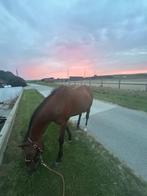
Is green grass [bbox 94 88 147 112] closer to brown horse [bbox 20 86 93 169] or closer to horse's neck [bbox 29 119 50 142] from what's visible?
brown horse [bbox 20 86 93 169]

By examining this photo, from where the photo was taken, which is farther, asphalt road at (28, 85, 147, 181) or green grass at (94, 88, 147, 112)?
green grass at (94, 88, 147, 112)

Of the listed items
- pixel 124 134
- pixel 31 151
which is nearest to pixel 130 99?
pixel 124 134

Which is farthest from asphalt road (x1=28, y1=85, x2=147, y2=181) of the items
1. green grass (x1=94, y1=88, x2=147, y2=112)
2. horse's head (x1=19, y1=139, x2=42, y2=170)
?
horse's head (x1=19, y1=139, x2=42, y2=170)

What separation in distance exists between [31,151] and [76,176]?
946mm

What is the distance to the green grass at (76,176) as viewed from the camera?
11.6ft

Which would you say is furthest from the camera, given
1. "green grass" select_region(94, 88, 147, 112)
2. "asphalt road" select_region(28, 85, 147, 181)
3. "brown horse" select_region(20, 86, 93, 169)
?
"green grass" select_region(94, 88, 147, 112)

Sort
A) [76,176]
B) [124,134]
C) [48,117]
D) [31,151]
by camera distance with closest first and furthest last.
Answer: [31,151], [76,176], [48,117], [124,134]

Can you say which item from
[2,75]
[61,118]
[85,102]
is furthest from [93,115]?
[2,75]

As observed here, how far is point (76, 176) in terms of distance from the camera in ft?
13.1

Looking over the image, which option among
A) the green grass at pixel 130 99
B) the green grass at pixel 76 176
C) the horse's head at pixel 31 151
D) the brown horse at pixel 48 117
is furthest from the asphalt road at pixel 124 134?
the horse's head at pixel 31 151

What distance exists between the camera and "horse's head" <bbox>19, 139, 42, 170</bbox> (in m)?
3.60

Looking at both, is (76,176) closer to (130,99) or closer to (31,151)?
(31,151)

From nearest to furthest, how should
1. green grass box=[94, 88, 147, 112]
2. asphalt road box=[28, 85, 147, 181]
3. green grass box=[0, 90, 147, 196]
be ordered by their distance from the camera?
1. green grass box=[0, 90, 147, 196]
2. asphalt road box=[28, 85, 147, 181]
3. green grass box=[94, 88, 147, 112]

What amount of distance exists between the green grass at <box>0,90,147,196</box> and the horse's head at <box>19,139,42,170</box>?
1.38ft
